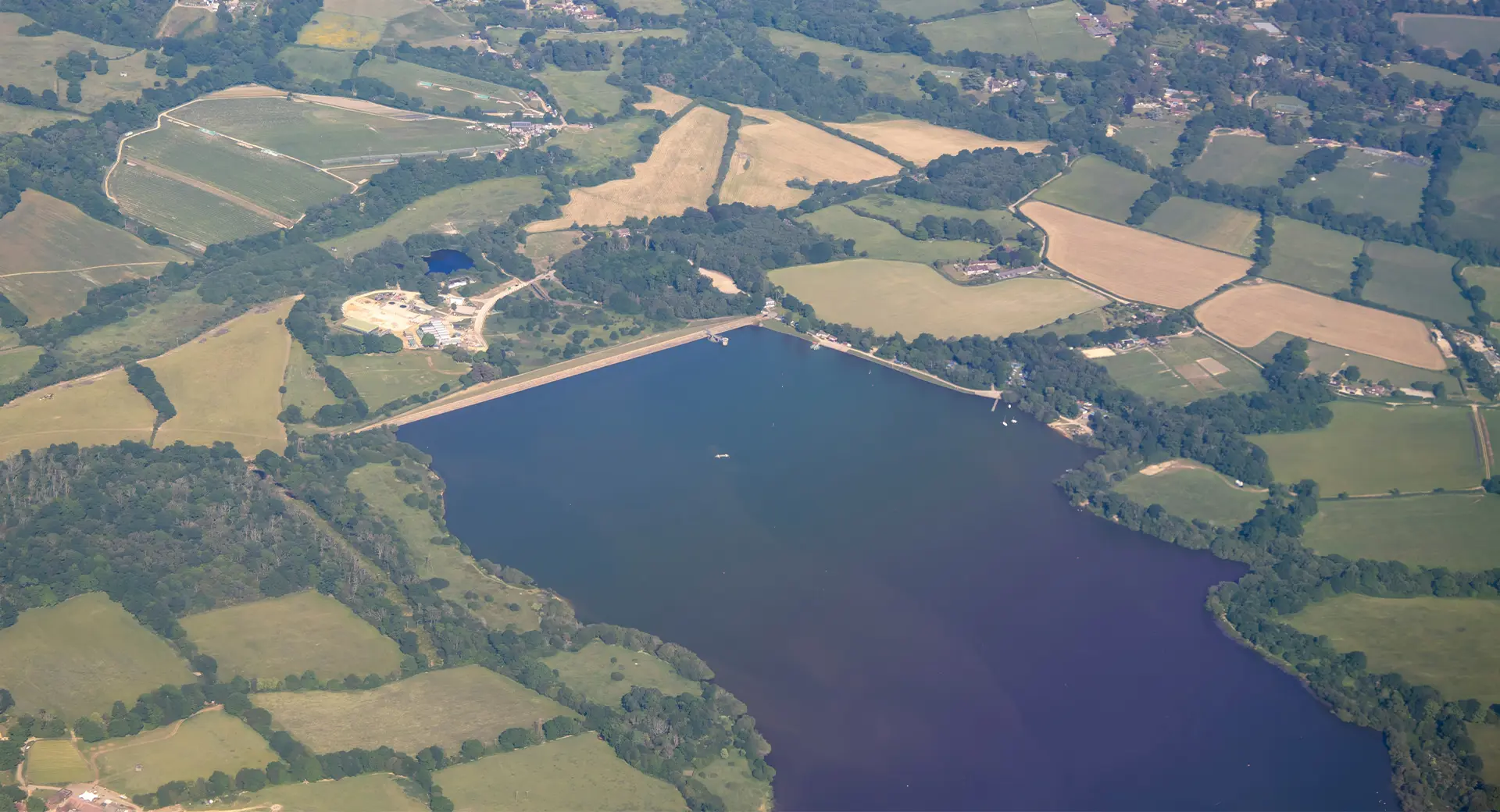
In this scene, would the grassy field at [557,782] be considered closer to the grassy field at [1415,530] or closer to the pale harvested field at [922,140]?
the grassy field at [1415,530]

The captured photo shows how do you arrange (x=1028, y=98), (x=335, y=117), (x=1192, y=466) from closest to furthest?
(x=1192, y=466) < (x=335, y=117) < (x=1028, y=98)

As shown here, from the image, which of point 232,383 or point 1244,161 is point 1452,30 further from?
Answer: point 232,383

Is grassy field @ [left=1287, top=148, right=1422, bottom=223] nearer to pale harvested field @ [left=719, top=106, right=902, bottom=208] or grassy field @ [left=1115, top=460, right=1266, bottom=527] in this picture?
pale harvested field @ [left=719, top=106, right=902, bottom=208]

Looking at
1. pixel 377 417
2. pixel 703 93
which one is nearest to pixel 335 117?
pixel 703 93

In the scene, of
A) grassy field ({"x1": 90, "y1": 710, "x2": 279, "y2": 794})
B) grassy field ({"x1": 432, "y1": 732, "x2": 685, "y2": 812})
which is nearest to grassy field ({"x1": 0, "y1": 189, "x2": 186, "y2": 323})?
grassy field ({"x1": 90, "y1": 710, "x2": 279, "y2": 794})

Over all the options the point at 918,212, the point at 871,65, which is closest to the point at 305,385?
the point at 918,212

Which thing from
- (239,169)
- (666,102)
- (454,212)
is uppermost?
(239,169)

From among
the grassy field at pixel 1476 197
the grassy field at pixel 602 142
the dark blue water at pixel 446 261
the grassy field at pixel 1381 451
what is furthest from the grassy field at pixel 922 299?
the grassy field at pixel 1476 197

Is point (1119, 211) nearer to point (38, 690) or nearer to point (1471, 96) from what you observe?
point (1471, 96)
